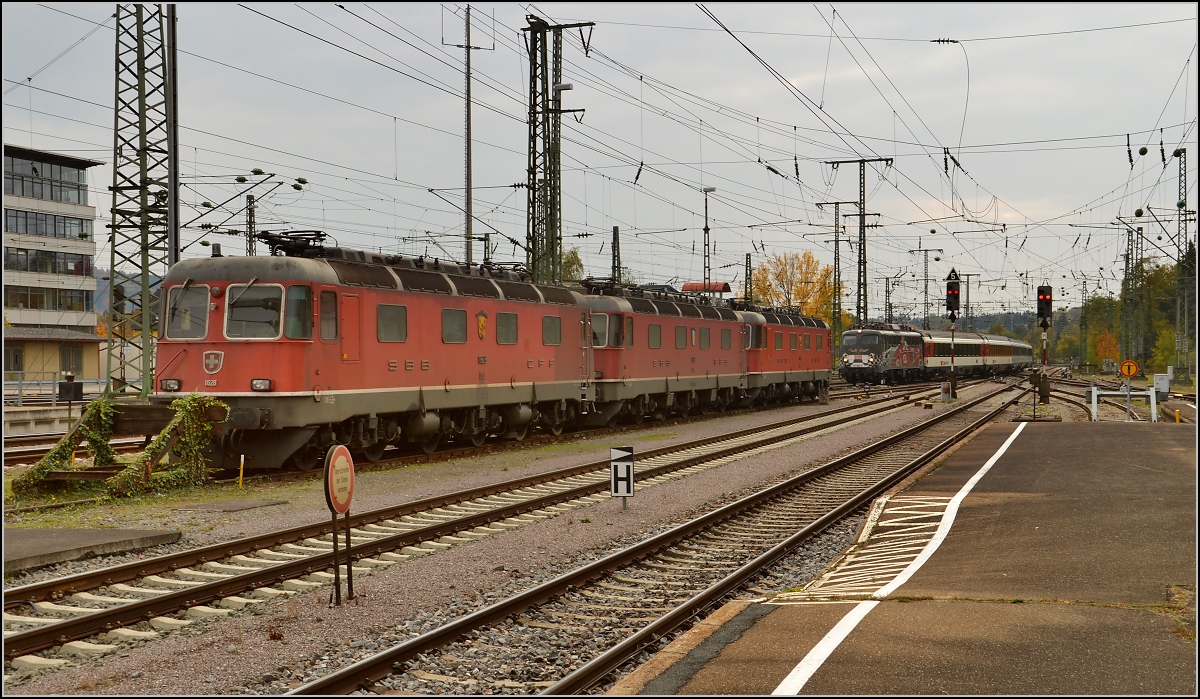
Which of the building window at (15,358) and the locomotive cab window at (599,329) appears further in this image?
the building window at (15,358)

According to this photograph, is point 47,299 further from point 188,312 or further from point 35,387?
point 188,312

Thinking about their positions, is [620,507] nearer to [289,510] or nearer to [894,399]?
[289,510]

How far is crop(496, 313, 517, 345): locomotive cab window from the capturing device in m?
23.4

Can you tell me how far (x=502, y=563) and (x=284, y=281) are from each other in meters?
8.37

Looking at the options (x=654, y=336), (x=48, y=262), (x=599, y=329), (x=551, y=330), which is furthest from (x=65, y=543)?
(x=48, y=262)

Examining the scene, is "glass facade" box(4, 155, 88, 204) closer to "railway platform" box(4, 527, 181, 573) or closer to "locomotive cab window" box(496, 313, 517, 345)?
"locomotive cab window" box(496, 313, 517, 345)

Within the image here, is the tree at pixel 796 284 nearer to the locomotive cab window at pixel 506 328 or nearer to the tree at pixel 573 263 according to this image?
the tree at pixel 573 263

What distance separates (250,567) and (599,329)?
1887 centimetres

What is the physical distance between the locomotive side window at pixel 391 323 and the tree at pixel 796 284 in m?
60.8

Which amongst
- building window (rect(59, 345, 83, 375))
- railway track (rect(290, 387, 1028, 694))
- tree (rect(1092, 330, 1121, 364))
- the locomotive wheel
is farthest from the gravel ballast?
tree (rect(1092, 330, 1121, 364))

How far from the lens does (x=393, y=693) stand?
6.86 metres

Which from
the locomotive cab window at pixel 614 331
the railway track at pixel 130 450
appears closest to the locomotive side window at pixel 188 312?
the railway track at pixel 130 450

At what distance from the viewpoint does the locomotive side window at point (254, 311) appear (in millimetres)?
17281

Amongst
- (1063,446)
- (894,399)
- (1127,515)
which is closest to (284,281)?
(1127,515)
